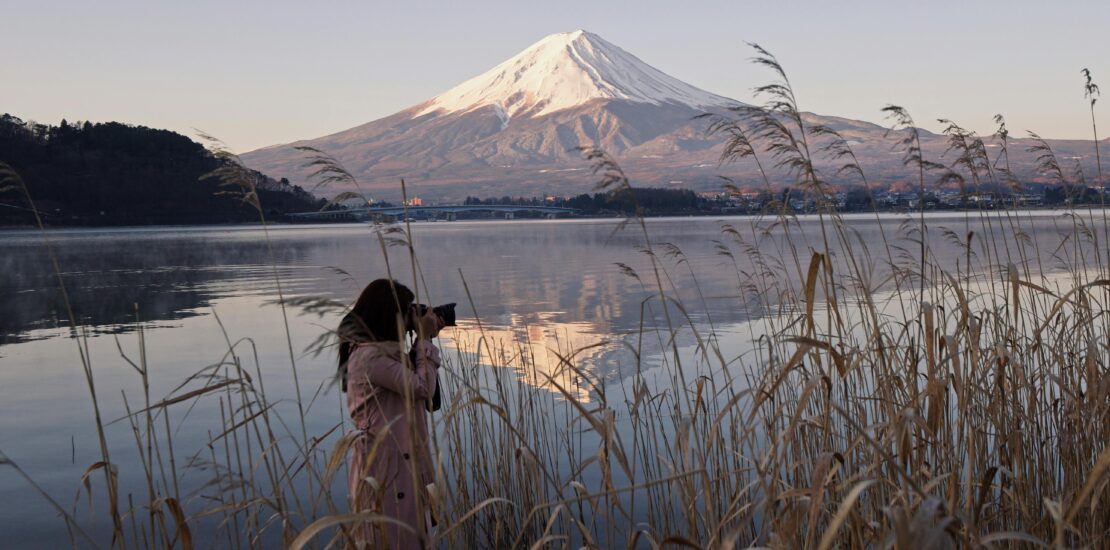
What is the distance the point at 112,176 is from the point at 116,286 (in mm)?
67207

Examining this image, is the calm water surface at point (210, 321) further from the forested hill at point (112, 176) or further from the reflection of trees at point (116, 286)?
the forested hill at point (112, 176)

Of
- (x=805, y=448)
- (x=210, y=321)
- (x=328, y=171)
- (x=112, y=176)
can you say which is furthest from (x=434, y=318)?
(x=112, y=176)

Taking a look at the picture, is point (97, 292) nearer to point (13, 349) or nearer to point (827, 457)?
point (13, 349)

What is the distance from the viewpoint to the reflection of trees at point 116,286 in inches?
540

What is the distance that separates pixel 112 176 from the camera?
7838cm

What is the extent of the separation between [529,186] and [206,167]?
102779mm

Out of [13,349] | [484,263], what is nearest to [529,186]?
[484,263]

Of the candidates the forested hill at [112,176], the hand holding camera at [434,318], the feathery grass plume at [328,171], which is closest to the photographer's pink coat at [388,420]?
the hand holding camera at [434,318]

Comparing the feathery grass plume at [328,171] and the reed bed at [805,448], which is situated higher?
the feathery grass plume at [328,171]

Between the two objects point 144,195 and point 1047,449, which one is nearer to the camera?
point 1047,449

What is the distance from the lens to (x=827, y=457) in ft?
6.37

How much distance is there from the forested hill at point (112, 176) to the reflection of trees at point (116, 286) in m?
43.7

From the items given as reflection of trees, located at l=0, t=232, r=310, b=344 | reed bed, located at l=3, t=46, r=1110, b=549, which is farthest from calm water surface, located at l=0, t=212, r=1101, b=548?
reed bed, located at l=3, t=46, r=1110, b=549

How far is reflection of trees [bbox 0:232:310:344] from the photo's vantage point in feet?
45.0
